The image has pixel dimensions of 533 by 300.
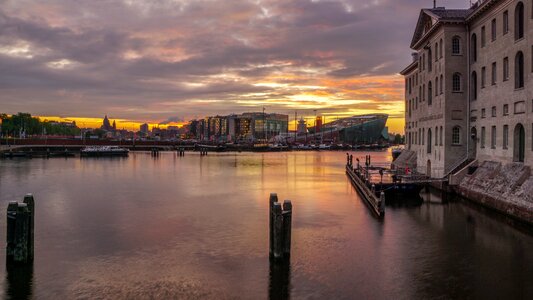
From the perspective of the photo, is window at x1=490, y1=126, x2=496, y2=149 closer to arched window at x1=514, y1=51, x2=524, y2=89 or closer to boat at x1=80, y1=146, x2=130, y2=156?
arched window at x1=514, y1=51, x2=524, y2=89

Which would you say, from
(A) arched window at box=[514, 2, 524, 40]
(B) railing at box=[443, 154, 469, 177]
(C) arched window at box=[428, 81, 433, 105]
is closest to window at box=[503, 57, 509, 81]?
(A) arched window at box=[514, 2, 524, 40]

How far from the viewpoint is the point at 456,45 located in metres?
48.0

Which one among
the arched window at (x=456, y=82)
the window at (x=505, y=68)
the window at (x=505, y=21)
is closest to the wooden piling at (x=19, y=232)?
the window at (x=505, y=68)

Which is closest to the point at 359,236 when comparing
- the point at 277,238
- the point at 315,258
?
the point at 315,258

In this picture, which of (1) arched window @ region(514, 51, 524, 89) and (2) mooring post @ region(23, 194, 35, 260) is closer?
(2) mooring post @ region(23, 194, 35, 260)

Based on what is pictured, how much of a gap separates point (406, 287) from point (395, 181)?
29.5 m

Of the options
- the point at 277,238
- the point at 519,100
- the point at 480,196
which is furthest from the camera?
the point at 480,196

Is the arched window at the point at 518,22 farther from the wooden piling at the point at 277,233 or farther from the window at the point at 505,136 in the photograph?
the wooden piling at the point at 277,233

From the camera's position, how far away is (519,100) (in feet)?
117

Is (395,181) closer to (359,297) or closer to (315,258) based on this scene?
(315,258)

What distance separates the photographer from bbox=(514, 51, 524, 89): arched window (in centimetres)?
3638

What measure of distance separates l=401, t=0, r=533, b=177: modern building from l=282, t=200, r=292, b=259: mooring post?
2064 cm

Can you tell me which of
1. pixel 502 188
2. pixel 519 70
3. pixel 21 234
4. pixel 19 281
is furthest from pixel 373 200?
pixel 19 281

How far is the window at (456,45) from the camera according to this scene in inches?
1881
